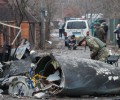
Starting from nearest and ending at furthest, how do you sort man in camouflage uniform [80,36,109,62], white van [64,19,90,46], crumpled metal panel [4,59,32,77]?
crumpled metal panel [4,59,32,77]
man in camouflage uniform [80,36,109,62]
white van [64,19,90,46]

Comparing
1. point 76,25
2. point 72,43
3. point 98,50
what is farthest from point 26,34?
point 98,50

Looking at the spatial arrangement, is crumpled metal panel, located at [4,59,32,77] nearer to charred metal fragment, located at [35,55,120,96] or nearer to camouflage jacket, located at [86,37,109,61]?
charred metal fragment, located at [35,55,120,96]

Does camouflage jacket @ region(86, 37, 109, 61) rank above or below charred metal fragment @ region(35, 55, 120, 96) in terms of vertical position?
above

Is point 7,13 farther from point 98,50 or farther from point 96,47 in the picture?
point 96,47

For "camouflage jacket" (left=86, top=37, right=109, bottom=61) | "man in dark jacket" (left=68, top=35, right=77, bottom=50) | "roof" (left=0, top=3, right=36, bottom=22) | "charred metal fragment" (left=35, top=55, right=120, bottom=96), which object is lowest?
"man in dark jacket" (left=68, top=35, right=77, bottom=50)

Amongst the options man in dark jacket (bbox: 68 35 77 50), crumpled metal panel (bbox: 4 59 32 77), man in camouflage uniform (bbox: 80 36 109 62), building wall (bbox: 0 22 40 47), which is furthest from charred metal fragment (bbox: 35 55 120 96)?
man in dark jacket (bbox: 68 35 77 50)

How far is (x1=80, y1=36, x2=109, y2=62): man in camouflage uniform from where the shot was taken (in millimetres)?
13117

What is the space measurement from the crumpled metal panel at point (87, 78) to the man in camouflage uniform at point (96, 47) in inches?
60.8

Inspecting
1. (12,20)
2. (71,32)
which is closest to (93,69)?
(12,20)

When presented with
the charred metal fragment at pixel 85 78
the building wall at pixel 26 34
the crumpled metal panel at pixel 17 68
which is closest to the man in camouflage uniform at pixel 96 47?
the charred metal fragment at pixel 85 78

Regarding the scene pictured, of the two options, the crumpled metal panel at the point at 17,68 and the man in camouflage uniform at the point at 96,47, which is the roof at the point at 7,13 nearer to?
the man in camouflage uniform at the point at 96,47

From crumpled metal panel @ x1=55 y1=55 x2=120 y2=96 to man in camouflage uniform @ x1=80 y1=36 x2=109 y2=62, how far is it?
1.54 m

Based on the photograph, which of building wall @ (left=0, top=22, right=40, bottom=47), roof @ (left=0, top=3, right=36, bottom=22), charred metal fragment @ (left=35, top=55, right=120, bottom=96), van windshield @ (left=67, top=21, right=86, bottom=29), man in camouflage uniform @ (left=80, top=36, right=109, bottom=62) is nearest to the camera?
charred metal fragment @ (left=35, top=55, right=120, bottom=96)

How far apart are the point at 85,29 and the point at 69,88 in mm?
23101
